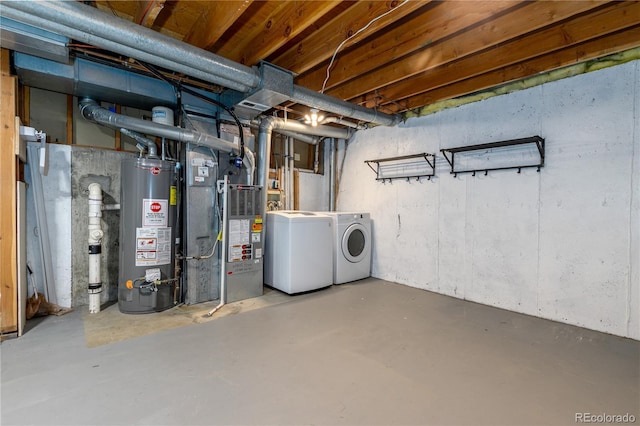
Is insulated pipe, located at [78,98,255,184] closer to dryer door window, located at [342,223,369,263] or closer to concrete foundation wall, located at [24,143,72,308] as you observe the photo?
concrete foundation wall, located at [24,143,72,308]

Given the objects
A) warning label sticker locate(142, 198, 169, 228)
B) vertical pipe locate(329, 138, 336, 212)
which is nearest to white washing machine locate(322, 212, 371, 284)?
vertical pipe locate(329, 138, 336, 212)

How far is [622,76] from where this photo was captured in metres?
2.51

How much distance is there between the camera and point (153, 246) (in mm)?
2936

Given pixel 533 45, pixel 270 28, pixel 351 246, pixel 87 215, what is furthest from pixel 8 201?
pixel 533 45

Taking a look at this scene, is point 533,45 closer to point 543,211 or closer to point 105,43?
point 543,211

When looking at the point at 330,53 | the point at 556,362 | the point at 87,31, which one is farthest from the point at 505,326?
the point at 87,31

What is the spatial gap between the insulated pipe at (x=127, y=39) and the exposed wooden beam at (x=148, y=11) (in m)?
0.17

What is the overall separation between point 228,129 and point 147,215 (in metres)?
1.31

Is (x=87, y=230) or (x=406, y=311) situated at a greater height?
(x=87, y=230)

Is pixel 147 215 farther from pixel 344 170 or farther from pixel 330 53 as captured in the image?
pixel 344 170

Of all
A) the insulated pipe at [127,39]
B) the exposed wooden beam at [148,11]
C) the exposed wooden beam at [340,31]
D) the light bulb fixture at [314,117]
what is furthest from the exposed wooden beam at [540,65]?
the exposed wooden beam at [148,11]

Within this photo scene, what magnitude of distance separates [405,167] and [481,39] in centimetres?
194

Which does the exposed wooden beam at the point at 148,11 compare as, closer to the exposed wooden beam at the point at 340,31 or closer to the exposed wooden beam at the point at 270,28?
the exposed wooden beam at the point at 270,28

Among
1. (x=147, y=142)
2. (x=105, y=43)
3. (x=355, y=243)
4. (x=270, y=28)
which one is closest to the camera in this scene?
(x=105, y=43)
